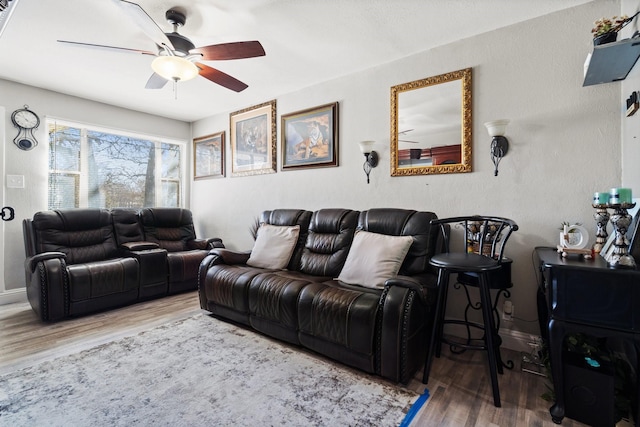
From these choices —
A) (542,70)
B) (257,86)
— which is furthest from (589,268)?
(257,86)

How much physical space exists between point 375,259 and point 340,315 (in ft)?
1.81

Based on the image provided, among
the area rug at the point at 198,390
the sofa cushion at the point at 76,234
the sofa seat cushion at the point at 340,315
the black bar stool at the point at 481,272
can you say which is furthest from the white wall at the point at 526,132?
the sofa cushion at the point at 76,234

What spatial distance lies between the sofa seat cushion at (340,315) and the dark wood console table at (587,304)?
927mm

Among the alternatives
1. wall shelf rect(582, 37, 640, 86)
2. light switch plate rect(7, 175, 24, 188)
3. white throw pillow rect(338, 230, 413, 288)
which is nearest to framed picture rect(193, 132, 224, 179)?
light switch plate rect(7, 175, 24, 188)

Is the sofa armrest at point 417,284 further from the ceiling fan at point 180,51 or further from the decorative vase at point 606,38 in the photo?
→ the ceiling fan at point 180,51

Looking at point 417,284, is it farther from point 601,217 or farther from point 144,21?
point 144,21

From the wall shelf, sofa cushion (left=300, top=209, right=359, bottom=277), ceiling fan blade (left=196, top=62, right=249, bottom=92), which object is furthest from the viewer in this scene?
sofa cushion (left=300, top=209, right=359, bottom=277)

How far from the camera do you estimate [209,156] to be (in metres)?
4.89

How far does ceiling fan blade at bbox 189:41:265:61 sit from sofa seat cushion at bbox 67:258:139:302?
7.73 feet

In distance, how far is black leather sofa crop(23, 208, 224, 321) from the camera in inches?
112

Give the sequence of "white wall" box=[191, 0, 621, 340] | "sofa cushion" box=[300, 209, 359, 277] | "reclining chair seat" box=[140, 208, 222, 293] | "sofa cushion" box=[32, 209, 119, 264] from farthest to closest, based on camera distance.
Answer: "reclining chair seat" box=[140, 208, 222, 293] < "sofa cushion" box=[32, 209, 119, 264] < "sofa cushion" box=[300, 209, 359, 277] < "white wall" box=[191, 0, 621, 340]

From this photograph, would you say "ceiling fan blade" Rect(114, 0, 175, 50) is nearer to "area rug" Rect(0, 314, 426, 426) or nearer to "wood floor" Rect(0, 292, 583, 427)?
"area rug" Rect(0, 314, 426, 426)

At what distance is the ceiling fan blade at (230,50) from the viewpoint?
2.09 meters

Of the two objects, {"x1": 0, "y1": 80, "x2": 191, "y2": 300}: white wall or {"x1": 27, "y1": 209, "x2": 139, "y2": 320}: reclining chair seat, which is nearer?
{"x1": 27, "y1": 209, "x2": 139, "y2": 320}: reclining chair seat
